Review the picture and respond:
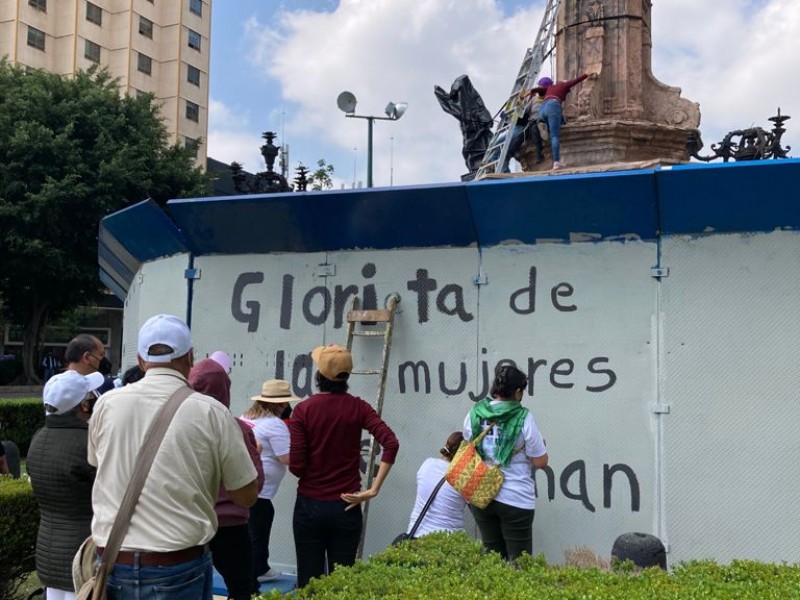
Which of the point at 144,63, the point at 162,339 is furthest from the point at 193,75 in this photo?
the point at 162,339

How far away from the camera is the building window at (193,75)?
58.7 meters

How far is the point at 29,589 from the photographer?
6281 millimetres

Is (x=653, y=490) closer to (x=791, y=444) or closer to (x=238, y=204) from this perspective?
(x=791, y=444)

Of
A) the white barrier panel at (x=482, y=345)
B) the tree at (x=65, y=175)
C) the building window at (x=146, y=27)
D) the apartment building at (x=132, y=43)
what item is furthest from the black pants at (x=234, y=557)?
the building window at (x=146, y=27)

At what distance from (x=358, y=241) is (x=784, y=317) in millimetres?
3234

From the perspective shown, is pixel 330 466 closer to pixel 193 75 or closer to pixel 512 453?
pixel 512 453

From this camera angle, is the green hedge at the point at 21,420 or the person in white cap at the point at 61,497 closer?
the person in white cap at the point at 61,497

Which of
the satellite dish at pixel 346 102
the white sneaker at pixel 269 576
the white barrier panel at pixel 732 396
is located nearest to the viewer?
the white barrier panel at pixel 732 396

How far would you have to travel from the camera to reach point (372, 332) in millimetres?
6473

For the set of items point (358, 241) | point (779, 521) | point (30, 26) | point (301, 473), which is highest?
point (30, 26)

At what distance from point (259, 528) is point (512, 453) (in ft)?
6.41

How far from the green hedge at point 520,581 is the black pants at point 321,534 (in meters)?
1.06

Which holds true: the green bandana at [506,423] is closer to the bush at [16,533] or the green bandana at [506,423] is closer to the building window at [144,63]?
the bush at [16,533]

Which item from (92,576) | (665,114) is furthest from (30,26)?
(92,576)
